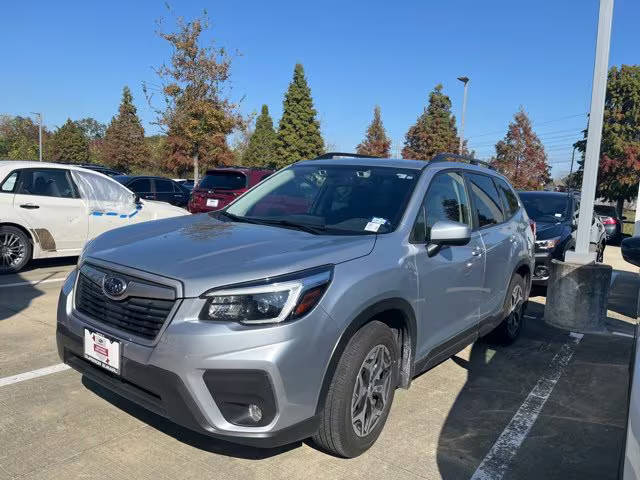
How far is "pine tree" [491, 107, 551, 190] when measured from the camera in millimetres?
40969

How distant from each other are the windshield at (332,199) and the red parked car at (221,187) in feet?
24.1

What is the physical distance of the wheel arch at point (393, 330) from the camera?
2.65 meters

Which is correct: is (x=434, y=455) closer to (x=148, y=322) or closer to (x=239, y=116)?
(x=148, y=322)

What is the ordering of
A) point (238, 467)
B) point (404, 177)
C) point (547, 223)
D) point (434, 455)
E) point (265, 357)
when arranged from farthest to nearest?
1. point (547, 223)
2. point (404, 177)
3. point (434, 455)
4. point (238, 467)
5. point (265, 357)

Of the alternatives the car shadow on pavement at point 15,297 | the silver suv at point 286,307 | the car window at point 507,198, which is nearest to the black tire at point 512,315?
the car window at point 507,198

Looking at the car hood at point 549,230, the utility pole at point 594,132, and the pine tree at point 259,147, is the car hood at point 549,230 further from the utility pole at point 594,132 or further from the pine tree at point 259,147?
the pine tree at point 259,147

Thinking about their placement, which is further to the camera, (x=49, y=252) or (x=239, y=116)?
(x=239, y=116)

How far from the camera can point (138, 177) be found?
14.6 m

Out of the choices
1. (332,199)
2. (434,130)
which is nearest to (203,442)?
(332,199)

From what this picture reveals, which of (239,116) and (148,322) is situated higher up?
(239,116)

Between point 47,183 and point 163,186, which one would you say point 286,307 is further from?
point 163,186

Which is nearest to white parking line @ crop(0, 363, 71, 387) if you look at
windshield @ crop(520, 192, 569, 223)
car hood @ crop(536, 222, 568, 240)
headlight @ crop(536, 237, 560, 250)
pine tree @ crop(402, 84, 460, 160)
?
headlight @ crop(536, 237, 560, 250)

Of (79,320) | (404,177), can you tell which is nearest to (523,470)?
(404,177)

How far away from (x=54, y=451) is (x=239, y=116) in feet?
65.5
